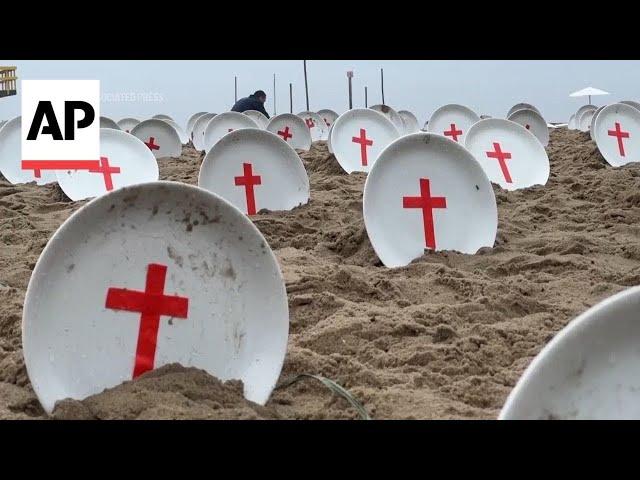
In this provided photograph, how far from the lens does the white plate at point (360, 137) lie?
7.11 metres

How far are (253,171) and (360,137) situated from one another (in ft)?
7.92

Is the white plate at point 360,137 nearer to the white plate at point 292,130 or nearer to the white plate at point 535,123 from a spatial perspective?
the white plate at point 292,130

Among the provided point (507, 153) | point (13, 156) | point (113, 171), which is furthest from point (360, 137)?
point (13, 156)

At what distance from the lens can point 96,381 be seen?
2.03 m

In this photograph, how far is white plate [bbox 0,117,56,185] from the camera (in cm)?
708

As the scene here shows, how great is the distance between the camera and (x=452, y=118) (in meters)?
8.92

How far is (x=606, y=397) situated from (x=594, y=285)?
85.3 inches

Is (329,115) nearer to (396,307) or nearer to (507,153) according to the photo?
(507,153)

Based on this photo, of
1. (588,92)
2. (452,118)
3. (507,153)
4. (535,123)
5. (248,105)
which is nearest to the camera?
(507,153)

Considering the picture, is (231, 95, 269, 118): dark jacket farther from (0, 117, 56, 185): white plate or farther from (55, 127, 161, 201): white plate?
(55, 127, 161, 201): white plate

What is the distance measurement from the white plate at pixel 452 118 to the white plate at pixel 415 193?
4.87 metres

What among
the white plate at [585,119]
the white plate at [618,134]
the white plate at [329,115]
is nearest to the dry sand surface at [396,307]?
the white plate at [618,134]

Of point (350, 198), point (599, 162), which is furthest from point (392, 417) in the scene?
point (599, 162)

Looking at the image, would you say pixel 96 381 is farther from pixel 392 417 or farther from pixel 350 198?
pixel 350 198
